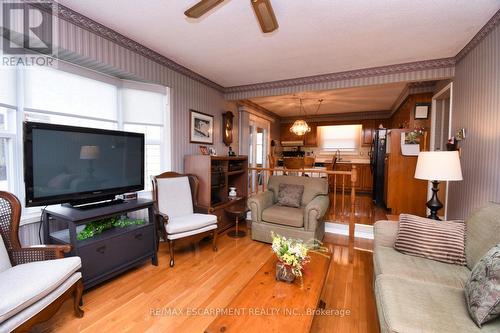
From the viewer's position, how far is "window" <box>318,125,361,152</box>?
7.36 meters

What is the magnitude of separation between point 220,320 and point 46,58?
9.26 ft

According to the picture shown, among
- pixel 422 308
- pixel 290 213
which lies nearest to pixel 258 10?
pixel 422 308

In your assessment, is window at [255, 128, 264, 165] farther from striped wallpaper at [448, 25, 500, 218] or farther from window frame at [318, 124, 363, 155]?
striped wallpaper at [448, 25, 500, 218]

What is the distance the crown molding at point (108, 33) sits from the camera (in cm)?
200

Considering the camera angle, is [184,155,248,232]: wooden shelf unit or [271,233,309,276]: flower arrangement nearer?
[271,233,309,276]: flower arrangement

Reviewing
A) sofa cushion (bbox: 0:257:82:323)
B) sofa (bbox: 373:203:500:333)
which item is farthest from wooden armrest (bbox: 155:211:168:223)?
sofa (bbox: 373:203:500:333)

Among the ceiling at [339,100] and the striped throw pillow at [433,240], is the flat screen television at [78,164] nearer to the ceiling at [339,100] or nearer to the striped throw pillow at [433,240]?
the striped throw pillow at [433,240]

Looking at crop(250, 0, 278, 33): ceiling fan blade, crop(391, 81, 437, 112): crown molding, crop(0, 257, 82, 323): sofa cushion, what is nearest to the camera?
crop(0, 257, 82, 323): sofa cushion

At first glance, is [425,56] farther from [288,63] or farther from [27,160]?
[27,160]

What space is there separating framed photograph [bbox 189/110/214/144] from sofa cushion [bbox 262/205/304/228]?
1.61 m

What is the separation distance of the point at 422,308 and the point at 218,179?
111 inches

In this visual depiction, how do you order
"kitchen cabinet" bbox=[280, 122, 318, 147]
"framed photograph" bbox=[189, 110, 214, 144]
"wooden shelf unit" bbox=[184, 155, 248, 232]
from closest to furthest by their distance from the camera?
"wooden shelf unit" bbox=[184, 155, 248, 232] < "framed photograph" bbox=[189, 110, 214, 144] < "kitchen cabinet" bbox=[280, 122, 318, 147]

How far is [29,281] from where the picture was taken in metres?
1.44

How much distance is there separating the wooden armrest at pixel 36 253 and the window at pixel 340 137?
286 inches
